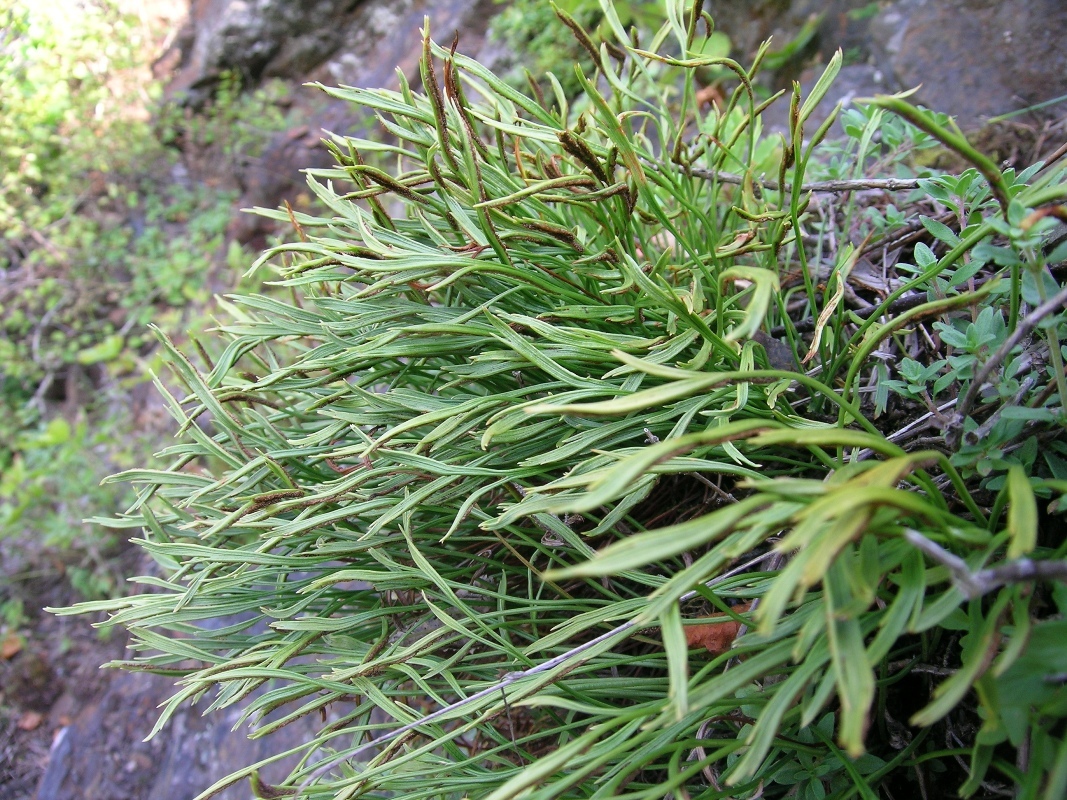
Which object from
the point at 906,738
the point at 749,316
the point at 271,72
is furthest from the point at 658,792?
the point at 271,72

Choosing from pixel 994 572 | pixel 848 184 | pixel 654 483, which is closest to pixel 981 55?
pixel 848 184

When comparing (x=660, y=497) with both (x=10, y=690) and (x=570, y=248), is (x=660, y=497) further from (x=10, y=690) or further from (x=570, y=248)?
(x=10, y=690)

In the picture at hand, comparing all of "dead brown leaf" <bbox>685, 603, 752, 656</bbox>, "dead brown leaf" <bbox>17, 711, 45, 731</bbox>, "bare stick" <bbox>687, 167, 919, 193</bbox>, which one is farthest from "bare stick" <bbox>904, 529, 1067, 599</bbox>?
"dead brown leaf" <bbox>17, 711, 45, 731</bbox>

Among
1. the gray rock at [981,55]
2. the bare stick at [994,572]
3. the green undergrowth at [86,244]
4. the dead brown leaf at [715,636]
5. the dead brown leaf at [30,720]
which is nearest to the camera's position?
the bare stick at [994,572]

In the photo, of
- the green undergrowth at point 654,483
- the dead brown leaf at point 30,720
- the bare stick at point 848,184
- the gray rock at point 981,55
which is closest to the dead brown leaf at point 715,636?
the green undergrowth at point 654,483

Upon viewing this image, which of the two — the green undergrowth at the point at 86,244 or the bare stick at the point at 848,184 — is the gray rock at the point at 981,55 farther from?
the green undergrowth at the point at 86,244

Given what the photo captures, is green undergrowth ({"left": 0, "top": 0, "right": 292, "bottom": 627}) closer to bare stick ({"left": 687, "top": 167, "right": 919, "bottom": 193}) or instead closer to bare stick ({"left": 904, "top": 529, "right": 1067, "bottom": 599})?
bare stick ({"left": 687, "top": 167, "right": 919, "bottom": 193})

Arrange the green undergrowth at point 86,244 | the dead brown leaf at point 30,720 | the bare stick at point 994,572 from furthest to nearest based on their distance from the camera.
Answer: the green undergrowth at point 86,244 → the dead brown leaf at point 30,720 → the bare stick at point 994,572

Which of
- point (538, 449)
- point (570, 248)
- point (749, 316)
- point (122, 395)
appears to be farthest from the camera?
point (122, 395)
